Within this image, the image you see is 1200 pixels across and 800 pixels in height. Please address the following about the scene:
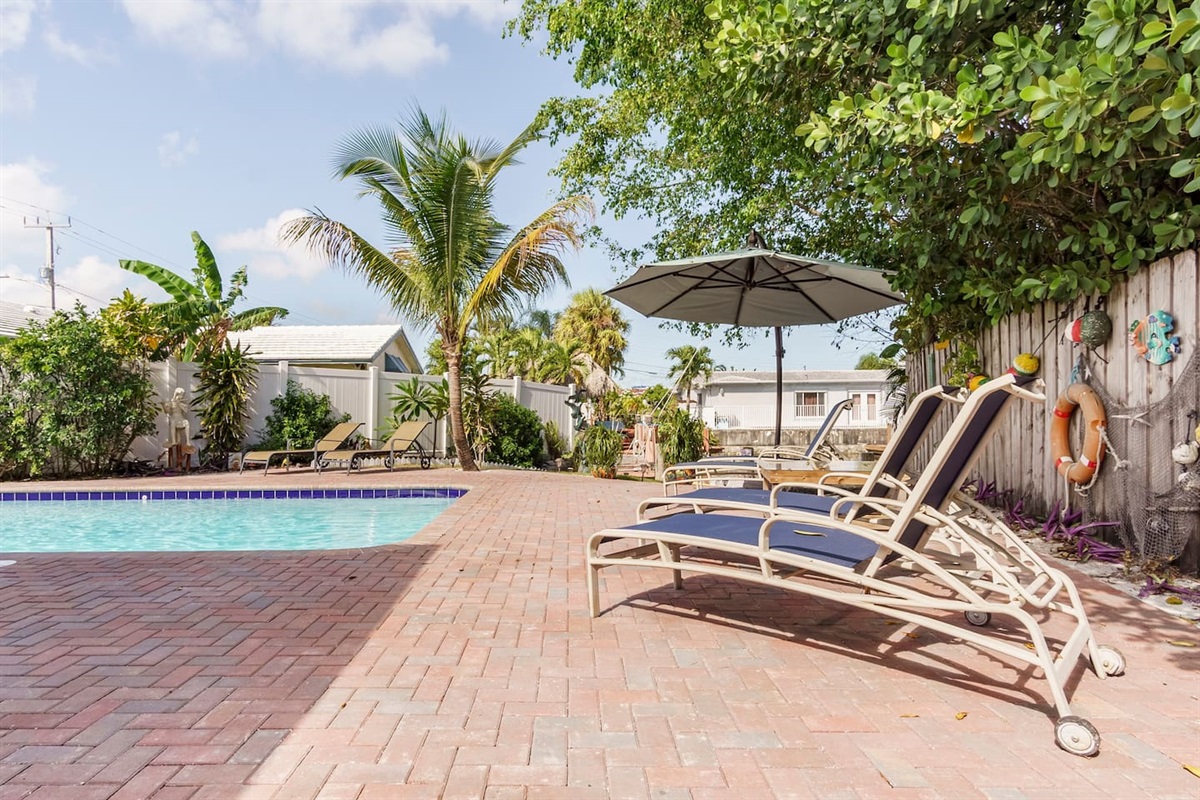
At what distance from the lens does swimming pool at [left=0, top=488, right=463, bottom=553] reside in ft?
24.0

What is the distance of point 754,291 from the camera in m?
7.62

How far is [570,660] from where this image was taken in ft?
9.29

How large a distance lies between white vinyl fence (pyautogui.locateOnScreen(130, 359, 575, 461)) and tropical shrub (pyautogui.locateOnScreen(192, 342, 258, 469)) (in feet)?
1.31

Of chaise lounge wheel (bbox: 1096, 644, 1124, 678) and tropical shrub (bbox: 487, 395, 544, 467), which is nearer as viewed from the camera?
chaise lounge wheel (bbox: 1096, 644, 1124, 678)

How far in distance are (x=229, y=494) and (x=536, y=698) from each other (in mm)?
9036

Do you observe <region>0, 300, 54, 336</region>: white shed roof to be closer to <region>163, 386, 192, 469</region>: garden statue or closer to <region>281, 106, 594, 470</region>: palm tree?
<region>163, 386, 192, 469</region>: garden statue

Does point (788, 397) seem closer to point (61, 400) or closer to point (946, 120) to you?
point (61, 400)

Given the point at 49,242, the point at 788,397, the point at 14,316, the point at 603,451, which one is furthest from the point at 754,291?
the point at 49,242

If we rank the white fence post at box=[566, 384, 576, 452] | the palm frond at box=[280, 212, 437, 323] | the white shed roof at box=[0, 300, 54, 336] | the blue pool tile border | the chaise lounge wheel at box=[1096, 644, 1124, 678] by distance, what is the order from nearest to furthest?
1. the chaise lounge wheel at box=[1096, 644, 1124, 678]
2. the blue pool tile border
3. the palm frond at box=[280, 212, 437, 323]
4. the white shed roof at box=[0, 300, 54, 336]
5. the white fence post at box=[566, 384, 576, 452]

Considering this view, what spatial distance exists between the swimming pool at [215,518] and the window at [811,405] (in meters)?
25.3

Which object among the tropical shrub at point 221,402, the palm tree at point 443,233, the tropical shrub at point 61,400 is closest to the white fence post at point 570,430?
the palm tree at point 443,233

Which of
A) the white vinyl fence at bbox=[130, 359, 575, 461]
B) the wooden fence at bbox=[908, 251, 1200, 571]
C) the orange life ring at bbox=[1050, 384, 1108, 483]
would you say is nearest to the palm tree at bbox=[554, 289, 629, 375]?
the white vinyl fence at bbox=[130, 359, 575, 461]

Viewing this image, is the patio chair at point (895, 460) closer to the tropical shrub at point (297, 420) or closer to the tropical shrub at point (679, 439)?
the tropical shrub at point (679, 439)

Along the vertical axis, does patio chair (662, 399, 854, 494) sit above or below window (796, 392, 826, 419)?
below
